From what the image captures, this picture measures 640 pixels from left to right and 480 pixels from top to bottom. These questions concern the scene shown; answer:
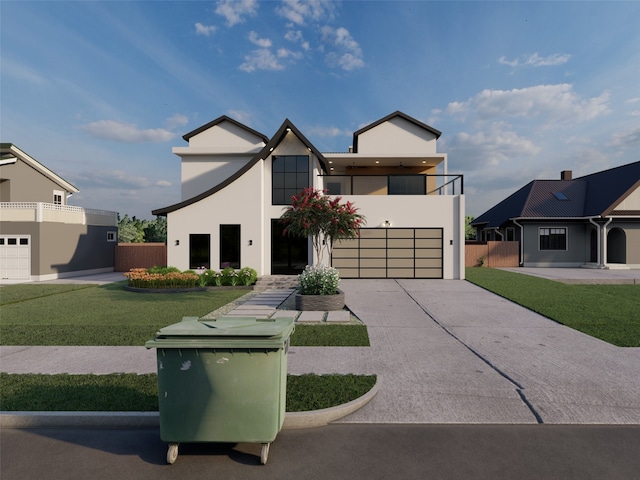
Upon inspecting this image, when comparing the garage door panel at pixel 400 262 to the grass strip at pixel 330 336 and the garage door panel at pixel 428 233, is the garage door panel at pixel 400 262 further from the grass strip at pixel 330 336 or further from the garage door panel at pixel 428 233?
the grass strip at pixel 330 336

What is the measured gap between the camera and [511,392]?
15.1ft

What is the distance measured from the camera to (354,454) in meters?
3.38

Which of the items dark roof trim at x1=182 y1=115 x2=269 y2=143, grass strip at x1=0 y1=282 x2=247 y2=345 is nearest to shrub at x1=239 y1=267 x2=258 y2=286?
grass strip at x1=0 y1=282 x2=247 y2=345

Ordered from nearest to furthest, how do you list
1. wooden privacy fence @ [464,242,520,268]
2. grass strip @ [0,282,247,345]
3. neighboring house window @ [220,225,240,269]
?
grass strip @ [0,282,247,345], neighboring house window @ [220,225,240,269], wooden privacy fence @ [464,242,520,268]

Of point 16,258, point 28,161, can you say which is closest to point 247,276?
point 16,258

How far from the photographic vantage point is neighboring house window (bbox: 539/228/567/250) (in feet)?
81.1

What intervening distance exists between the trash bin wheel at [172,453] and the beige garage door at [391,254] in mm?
13956

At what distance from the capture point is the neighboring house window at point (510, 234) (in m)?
26.4

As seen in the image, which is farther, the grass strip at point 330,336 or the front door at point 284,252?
the front door at point 284,252

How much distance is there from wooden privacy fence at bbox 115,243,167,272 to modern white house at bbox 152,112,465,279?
5.23m

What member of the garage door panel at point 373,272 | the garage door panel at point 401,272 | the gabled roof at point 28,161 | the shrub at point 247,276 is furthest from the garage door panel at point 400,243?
the gabled roof at point 28,161

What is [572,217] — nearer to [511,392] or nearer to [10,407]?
[511,392]

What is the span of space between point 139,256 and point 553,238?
1159 inches

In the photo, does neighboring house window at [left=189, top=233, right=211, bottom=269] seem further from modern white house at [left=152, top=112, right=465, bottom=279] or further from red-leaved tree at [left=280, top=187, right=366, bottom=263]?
red-leaved tree at [left=280, top=187, right=366, bottom=263]
